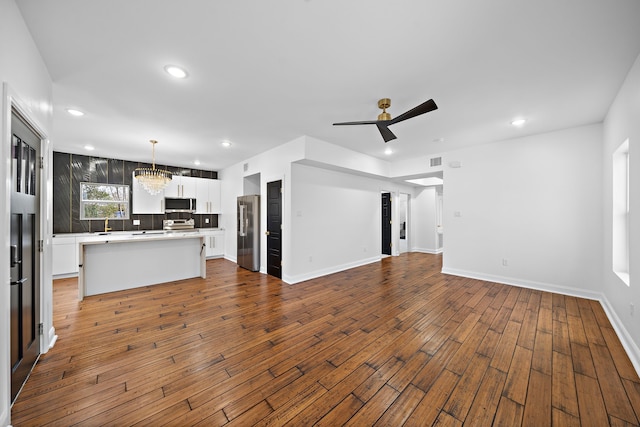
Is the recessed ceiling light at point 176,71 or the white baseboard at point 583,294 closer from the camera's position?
the white baseboard at point 583,294

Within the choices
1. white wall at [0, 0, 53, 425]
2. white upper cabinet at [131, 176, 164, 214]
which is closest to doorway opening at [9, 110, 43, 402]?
white wall at [0, 0, 53, 425]

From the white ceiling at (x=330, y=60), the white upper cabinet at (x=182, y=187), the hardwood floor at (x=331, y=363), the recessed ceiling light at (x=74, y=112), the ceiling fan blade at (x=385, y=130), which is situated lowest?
the hardwood floor at (x=331, y=363)

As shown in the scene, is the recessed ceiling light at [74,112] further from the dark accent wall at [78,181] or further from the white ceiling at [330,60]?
the dark accent wall at [78,181]

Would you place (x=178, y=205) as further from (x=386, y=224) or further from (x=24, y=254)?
(x=386, y=224)

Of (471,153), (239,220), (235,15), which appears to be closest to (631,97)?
(471,153)

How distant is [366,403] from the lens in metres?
1.72

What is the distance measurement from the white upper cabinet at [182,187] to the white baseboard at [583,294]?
7.05 meters

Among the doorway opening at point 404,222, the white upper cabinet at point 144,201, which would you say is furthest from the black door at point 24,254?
the doorway opening at point 404,222

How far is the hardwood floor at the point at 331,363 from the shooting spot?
1.64 m

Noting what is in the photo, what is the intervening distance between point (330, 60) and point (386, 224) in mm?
6164

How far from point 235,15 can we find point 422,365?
323 cm

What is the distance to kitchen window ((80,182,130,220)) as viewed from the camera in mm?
5797

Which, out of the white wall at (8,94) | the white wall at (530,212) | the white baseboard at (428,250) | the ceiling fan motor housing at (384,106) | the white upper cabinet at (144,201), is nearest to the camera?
the white wall at (8,94)

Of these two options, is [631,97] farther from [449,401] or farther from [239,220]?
[239,220]
